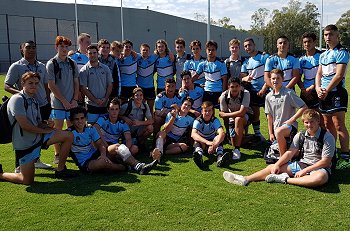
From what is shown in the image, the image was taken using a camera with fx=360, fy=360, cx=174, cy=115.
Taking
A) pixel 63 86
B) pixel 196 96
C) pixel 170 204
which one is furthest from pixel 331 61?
pixel 63 86

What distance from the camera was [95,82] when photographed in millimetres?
6531

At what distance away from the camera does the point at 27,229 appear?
3.80m

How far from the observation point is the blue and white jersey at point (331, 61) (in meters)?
5.68

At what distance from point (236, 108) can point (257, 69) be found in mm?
972

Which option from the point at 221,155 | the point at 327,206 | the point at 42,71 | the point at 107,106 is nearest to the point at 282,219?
the point at 327,206

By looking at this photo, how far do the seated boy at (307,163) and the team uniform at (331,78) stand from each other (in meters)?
1.15

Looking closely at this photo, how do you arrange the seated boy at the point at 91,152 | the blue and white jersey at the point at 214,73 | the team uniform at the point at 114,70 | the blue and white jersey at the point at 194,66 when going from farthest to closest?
the blue and white jersey at the point at 194,66 < the blue and white jersey at the point at 214,73 < the team uniform at the point at 114,70 < the seated boy at the point at 91,152

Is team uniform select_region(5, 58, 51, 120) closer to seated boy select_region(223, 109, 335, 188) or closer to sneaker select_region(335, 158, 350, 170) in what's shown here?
seated boy select_region(223, 109, 335, 188)

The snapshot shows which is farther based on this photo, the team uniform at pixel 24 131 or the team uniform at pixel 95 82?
the team uniform at pixel 95 82

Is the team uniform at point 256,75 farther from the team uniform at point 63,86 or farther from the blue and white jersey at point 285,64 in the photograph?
the team uniform at point 63,86

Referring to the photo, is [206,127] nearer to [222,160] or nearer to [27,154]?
[222,160]

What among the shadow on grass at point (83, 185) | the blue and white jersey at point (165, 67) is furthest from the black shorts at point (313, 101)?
the shadow on grass at point (83, 185)

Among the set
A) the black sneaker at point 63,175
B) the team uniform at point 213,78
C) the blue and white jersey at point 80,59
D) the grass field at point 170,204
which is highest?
the blue and white jersey at point 80,59

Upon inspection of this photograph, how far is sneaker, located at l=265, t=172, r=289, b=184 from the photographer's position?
4.92 metres
